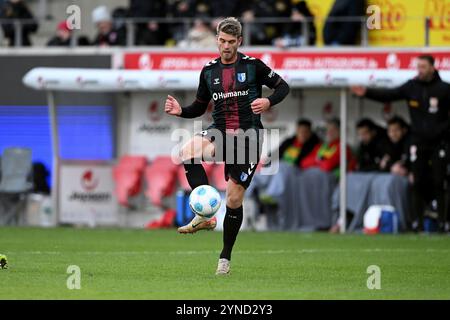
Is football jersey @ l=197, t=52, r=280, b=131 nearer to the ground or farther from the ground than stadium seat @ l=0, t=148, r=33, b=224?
farther from the ground

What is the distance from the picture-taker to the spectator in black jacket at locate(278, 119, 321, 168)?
795 inches

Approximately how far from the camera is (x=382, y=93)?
17297mm

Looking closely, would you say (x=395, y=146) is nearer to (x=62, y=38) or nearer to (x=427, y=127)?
(x=427, y=127)

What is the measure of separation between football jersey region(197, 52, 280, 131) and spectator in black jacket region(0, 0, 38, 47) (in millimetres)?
12140

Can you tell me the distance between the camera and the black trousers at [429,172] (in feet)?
59.0

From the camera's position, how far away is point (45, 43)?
2428cm

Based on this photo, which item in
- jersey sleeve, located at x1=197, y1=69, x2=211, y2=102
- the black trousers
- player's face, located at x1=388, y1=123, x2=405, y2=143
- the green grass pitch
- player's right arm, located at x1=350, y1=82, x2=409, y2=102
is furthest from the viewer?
player's face, located at x1=388, y1=123, x2=405, y2=143

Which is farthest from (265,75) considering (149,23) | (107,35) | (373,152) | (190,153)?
(107,35)

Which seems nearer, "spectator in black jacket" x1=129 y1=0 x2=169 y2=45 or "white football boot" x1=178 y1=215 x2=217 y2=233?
"white football boot" x1=178 y1=215 x2=217 y2=233

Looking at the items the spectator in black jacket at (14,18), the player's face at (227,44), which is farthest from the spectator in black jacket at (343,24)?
the player's face at (227,44)

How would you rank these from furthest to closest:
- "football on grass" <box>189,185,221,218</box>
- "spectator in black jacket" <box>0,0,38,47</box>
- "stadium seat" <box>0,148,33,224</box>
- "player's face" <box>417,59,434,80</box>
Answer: "spectator in black jacket" <box>0,0,38,47</box> → "stadium seat" <box>0,148,33,224</box> → "player's face" <box>417,59,434,80</box> → "football on grass" <box>189,185,221,218</box>

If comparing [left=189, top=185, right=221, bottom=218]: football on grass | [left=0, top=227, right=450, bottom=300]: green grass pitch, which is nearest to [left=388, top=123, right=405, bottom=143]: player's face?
[left=0, top=227, right=450, bottom=300]: green grass pitch

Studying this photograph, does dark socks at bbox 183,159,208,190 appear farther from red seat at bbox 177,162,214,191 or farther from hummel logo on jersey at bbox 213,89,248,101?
red seat at bbox 177,162,214,191

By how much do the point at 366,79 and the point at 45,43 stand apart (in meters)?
8.12
